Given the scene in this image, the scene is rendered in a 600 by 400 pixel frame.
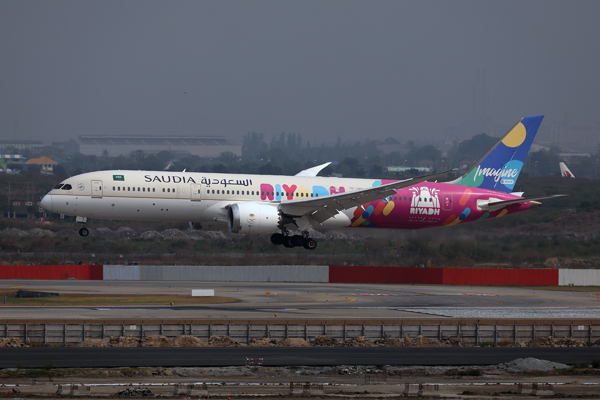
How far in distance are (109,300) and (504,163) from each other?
33731 mm

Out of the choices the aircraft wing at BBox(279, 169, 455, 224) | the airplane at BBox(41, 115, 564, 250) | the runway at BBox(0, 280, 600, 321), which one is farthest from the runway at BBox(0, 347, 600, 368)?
the aircraft wing at BBox(279, 169, 455, 224)

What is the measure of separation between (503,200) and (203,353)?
3532 cm

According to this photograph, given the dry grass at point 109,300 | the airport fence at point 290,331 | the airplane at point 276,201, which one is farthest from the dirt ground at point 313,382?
the dry grass at point 109,300

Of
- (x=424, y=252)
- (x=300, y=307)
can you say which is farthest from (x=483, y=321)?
(x=424, y=252)

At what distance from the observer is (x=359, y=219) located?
2237 inches

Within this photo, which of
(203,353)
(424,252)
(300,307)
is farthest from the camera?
(424,252)

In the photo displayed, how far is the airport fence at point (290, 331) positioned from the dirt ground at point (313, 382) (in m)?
7.55

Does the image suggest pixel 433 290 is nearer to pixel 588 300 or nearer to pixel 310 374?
pixel 588 300

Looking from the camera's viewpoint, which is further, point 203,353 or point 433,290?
point 433,290

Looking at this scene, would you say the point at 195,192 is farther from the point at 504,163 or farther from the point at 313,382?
the point at 313,382

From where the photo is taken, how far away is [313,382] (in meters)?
26.0

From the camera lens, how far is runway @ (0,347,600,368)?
28.9m

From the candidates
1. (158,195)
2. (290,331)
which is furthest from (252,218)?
(290,331)

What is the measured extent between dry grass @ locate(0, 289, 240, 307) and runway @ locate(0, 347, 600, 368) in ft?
50.2
